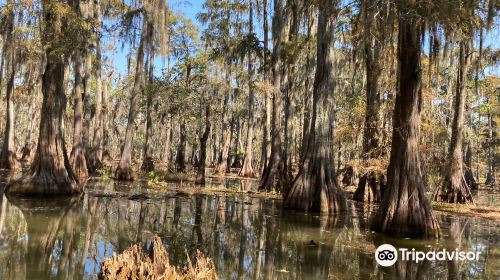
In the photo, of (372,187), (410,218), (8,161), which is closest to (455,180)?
(372,187)

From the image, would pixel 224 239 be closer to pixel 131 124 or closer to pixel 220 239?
pixel 220 239

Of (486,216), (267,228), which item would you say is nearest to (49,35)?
(267,228)

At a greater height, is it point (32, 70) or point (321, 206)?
point (32, 70)

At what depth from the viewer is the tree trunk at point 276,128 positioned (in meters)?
18.5

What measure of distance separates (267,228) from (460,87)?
13577 mm

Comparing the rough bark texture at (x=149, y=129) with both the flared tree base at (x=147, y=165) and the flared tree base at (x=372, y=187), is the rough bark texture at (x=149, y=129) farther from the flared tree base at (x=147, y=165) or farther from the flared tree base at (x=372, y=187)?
the flared tree base at (x=372, y=187)

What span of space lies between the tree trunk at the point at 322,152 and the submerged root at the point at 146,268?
8.57 metres

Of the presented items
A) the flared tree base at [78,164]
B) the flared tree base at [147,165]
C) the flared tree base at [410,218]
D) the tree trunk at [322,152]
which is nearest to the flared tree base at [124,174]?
the flared tree base at [78,164]

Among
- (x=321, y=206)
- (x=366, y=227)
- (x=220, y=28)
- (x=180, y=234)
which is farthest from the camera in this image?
(x=220, y=28)

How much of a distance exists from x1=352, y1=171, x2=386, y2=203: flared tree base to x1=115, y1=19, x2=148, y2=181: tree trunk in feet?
36.1

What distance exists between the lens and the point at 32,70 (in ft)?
96.8

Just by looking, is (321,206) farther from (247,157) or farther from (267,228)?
(247,157)

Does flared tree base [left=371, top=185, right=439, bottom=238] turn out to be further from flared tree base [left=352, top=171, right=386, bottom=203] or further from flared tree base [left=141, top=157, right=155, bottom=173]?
flared tree base [left=141, top=157, right=155, bottom=173]

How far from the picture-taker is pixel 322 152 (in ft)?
43.0
